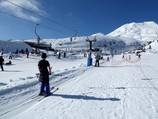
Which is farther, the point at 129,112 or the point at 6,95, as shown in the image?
the point at 6,95

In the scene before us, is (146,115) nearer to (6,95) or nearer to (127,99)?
(127,99)

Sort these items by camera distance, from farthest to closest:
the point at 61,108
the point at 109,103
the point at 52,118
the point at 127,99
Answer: the point at 127,99 < the point at 109,103 < the point at 61,108 < the point at 52,118

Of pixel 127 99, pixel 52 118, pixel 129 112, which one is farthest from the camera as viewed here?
pixel 127 99

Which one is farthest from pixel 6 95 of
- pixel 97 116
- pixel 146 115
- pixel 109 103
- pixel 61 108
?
pixel 146 115

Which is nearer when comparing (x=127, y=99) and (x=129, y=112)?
(x=129, y=112)

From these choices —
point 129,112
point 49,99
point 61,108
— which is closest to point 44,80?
point 49,99

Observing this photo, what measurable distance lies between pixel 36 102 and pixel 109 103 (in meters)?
2.80

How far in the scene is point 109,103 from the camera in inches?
437

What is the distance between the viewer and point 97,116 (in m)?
9.00

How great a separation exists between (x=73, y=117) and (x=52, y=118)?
0.63 metres

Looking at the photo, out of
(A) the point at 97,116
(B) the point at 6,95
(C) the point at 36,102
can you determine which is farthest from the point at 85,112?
(B) the point at 6,95

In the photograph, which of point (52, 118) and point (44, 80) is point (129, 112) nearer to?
point (52, 118)

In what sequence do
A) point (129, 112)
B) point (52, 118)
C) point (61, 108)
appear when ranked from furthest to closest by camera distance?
point (61, 108) < point (129, 112) < point (52, 118)

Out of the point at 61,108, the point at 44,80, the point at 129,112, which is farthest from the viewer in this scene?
the point at 44,80
